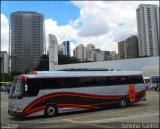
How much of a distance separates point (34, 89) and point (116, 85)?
686 centimetres

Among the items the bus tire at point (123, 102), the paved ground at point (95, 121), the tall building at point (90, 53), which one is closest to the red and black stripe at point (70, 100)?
the bus tire at point (123, 102)

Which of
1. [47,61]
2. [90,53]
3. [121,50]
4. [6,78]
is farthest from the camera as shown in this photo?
[6,78]

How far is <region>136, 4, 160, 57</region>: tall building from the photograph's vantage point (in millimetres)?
87500

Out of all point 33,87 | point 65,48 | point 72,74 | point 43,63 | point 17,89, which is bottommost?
point 17,89

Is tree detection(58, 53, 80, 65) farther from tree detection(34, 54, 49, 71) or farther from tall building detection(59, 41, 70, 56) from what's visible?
tall building detection(59, 41, 70, 56)

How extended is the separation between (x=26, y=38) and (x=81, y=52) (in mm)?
24118

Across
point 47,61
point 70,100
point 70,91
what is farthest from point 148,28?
point 70,100

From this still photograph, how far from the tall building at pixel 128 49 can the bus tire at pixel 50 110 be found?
3479 inches

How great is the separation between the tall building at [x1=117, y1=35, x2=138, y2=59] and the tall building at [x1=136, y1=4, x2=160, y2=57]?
8157mm

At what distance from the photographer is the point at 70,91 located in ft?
69.8

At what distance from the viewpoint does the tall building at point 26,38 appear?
14050 cm

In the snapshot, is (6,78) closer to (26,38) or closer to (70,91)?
(26,38)

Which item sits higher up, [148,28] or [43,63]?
[148,28]

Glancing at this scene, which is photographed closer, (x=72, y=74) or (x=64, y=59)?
(x=72, y=74)
